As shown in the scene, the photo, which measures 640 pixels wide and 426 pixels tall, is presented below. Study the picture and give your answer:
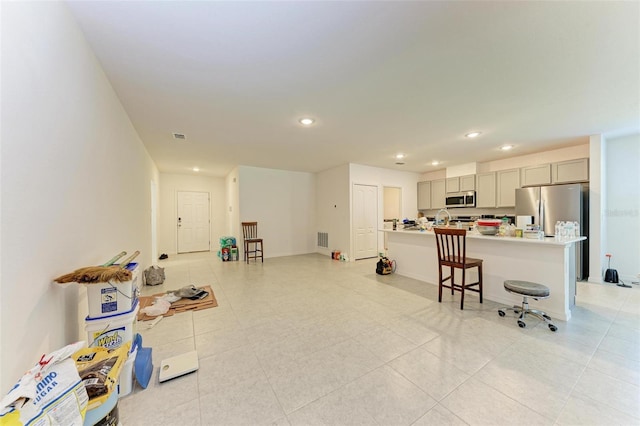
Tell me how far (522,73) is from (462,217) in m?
4.88

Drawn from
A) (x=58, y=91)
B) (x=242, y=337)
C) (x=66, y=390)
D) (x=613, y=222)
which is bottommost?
(x=242, y=337)

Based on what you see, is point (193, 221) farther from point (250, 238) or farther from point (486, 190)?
point (486, 190)

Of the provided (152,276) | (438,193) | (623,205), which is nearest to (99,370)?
(152,276)

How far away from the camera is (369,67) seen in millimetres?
2012

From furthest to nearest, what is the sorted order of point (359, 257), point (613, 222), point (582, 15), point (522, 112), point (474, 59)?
point (359, 257) → point (613, 222) → point (522, 112) → point (474, 59) → point (582, 15)

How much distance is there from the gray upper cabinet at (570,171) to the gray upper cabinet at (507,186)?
0.60 meters

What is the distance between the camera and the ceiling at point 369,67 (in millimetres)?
1487

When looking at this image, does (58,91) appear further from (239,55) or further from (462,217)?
(462,217)

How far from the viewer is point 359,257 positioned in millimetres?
6020

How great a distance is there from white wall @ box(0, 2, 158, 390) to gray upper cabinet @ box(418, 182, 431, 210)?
7201mm

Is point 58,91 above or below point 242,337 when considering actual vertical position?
above

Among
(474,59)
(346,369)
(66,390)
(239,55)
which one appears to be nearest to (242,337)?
(346,369)

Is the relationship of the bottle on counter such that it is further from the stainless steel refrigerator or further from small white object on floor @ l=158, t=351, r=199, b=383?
small white object on floor @ l=158, t=351, r=199, b=383

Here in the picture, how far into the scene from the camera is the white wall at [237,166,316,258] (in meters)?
6.14
